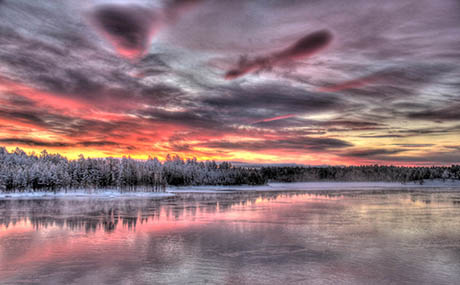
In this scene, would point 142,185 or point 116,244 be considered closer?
point 116,244

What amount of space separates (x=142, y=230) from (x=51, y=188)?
9229 centimetres

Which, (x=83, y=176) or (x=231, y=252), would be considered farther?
(x=83, y=176)

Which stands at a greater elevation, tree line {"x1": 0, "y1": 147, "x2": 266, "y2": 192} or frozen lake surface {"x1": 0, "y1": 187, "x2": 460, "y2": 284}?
tree line {"x1": 0, "y1": 147, "x2": 266, "y2": 192}

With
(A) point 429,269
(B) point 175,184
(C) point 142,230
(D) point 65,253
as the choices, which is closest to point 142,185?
(B) point 175,184

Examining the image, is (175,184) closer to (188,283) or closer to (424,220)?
(424,220)

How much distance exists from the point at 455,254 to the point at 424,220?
16.1 meters

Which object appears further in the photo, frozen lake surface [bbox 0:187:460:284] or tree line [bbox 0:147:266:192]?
tree line [bbox 0:147:266:192]

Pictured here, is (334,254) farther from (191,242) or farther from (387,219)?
(387,219)

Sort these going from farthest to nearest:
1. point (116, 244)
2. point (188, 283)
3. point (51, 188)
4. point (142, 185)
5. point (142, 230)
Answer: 1. point (142, 185)
2. point (51, 188)
3. point (142, 230)
4. point (116, 244)
5. point (188, 283)

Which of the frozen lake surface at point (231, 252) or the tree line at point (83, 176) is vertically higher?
the tree line at point (83, 176)

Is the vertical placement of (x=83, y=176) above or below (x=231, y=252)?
above

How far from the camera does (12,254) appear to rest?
1911 centimetres

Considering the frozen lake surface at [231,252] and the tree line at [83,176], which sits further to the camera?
the tree line at [83,176]

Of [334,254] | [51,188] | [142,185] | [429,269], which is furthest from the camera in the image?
[142,185]
